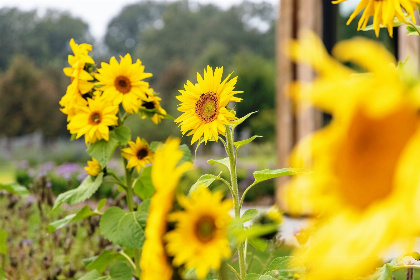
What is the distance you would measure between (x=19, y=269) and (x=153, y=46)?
33.3m

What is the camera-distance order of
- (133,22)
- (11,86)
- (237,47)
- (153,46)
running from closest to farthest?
(11,86), (237,47), (153,46), (133,22)

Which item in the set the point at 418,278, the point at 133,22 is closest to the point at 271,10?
the point at 133,22

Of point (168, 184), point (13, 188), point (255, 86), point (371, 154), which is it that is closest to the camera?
point (371, 154)

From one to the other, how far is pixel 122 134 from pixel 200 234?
126 cm

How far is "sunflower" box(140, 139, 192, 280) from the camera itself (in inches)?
22.2

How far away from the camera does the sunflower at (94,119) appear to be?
5.63 ft

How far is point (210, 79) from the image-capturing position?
1.30 m

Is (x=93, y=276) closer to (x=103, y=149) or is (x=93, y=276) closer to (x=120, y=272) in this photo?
(x=120, y=272)

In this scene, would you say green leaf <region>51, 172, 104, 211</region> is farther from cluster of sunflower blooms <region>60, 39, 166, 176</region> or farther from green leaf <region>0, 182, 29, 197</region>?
green leaf <region>0, 182, 29, 197</region>

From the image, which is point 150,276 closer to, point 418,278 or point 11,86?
point 418,278

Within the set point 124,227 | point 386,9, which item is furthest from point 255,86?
point 386,9

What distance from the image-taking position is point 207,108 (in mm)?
1298

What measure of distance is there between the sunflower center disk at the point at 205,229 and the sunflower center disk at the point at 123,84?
3.99 feet

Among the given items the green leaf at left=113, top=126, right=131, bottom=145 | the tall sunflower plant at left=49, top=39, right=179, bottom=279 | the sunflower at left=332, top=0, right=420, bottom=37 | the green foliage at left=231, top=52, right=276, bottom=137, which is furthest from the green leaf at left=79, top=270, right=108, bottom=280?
the green foliage at left=231, top=52, right=276, bottom=137
